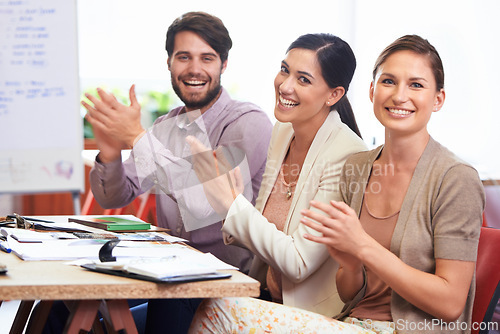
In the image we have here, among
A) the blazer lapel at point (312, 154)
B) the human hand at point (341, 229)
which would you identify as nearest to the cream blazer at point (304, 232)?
the blazer lapel at point (312, 154)

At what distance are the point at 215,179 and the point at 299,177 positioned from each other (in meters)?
0.26

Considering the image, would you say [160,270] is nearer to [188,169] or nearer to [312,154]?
[312,154]

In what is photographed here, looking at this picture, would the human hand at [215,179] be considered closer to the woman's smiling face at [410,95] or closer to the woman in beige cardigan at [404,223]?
the woman in beige cardigan at [404,223]

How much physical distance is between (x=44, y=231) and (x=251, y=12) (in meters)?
3.46

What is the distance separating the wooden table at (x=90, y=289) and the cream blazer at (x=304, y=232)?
385 millimetres

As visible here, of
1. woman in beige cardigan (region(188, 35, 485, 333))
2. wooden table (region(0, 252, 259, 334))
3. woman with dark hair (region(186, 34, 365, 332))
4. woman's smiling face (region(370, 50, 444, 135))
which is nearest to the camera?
wooden table (region(0, 252, 259, 334))

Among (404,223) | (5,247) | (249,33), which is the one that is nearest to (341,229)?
(404,223)

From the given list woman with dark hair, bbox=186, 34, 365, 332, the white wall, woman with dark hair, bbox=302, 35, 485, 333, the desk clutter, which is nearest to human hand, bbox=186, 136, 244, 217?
woman with dark hair, bbox=186, 34, 365, 332

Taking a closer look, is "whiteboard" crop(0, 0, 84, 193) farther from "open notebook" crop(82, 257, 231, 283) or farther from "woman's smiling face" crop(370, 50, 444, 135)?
"woman's smiling face" crop(370, 50, 444, 135)

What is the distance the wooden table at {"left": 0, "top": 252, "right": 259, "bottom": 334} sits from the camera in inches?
38.1

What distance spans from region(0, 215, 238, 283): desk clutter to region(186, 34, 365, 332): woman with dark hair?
8.0 inches

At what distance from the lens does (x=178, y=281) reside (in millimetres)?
1016

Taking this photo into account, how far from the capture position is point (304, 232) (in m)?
1.51

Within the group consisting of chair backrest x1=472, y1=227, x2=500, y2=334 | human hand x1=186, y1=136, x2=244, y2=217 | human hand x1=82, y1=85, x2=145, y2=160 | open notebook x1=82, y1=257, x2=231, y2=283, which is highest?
human hand x1=82, y1=85, x2=145, y2=160
